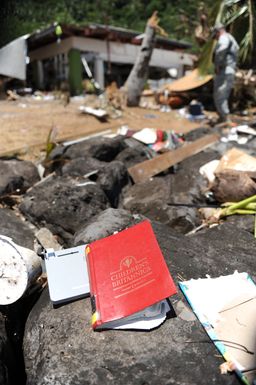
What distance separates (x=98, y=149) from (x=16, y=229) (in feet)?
8.77

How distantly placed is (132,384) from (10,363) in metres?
0.78

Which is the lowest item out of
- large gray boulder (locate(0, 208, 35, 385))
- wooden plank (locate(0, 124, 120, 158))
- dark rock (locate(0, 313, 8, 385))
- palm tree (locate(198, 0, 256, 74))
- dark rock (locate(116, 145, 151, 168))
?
wooden plank (locate(0, 124, 120, 158))

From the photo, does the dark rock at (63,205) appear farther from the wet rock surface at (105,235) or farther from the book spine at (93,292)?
the book spine at (93,292)

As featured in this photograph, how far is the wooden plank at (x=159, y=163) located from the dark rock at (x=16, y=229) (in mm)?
2048

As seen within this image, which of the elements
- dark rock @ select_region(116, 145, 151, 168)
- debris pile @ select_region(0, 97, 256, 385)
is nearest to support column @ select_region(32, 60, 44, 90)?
debris pile @ select_region(0, 97, 256, 385)

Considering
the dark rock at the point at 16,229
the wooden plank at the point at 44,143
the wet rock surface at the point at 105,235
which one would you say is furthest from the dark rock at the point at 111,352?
the wooden plank at the point at 44,143

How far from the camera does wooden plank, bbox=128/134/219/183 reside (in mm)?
5582

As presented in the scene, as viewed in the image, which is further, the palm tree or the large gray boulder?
the palm tree

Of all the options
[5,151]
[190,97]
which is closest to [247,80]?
[190,97]

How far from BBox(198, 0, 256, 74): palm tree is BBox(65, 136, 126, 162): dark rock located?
459cm

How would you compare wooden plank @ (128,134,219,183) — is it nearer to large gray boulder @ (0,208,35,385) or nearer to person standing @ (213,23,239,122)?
person standing @ (213,23,239,122)

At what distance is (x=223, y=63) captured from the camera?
8.50 m

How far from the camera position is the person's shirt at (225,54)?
26.9 ft

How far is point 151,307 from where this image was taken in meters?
2.21
